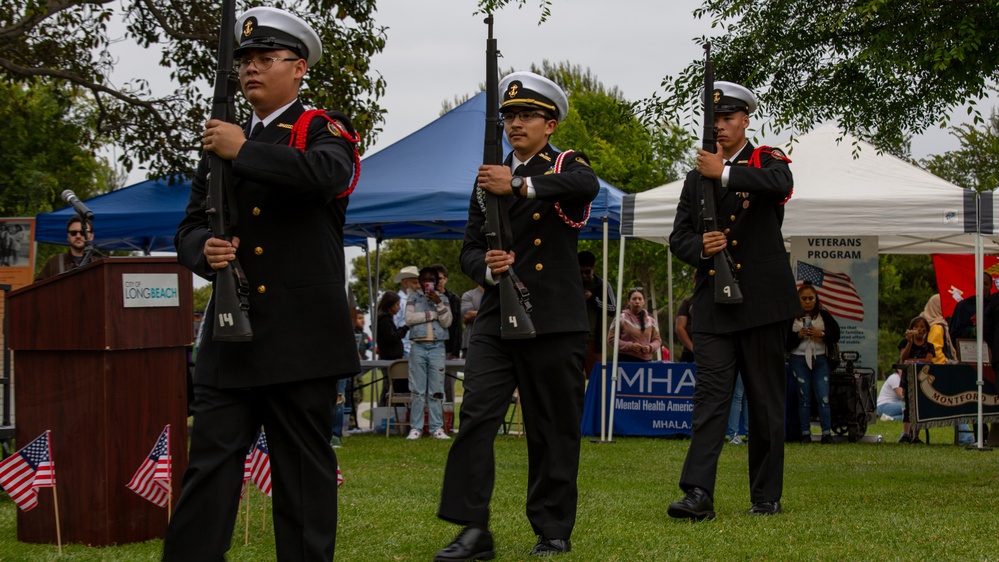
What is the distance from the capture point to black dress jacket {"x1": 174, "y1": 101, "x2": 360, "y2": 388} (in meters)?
4.30

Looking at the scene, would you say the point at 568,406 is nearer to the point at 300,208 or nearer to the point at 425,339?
the point at 300,208

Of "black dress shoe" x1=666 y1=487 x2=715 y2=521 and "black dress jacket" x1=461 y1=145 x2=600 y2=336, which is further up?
"black dress jacket" x1=461 y1=145 x2=600 y2=336

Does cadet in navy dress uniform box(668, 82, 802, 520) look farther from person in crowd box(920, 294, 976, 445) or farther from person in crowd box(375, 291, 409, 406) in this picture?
person in crowd box(920, 294, 976, 445)

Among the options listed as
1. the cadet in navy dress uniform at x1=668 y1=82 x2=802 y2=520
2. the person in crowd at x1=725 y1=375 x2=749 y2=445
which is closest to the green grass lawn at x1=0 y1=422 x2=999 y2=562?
the cadet in navy dress uniform at x1=668 y1=82 x2=802 y2=520

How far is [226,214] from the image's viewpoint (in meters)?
4.31

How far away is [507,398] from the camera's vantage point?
5.91m

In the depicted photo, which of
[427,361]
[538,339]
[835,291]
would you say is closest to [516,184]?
[538,339]

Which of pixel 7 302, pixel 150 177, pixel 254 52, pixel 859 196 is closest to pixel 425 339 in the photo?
pixel 150 177

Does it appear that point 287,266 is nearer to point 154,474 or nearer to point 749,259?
point 154,474

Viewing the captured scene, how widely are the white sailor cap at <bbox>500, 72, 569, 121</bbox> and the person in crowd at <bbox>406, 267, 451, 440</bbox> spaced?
880 centimetres

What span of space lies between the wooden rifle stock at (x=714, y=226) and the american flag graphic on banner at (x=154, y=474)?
10.4ft

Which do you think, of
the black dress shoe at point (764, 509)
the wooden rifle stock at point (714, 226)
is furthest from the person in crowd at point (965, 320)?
the wooden rifle stock at point (714, 226)

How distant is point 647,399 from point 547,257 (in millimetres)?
9605

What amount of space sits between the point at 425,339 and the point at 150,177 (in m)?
4.17
